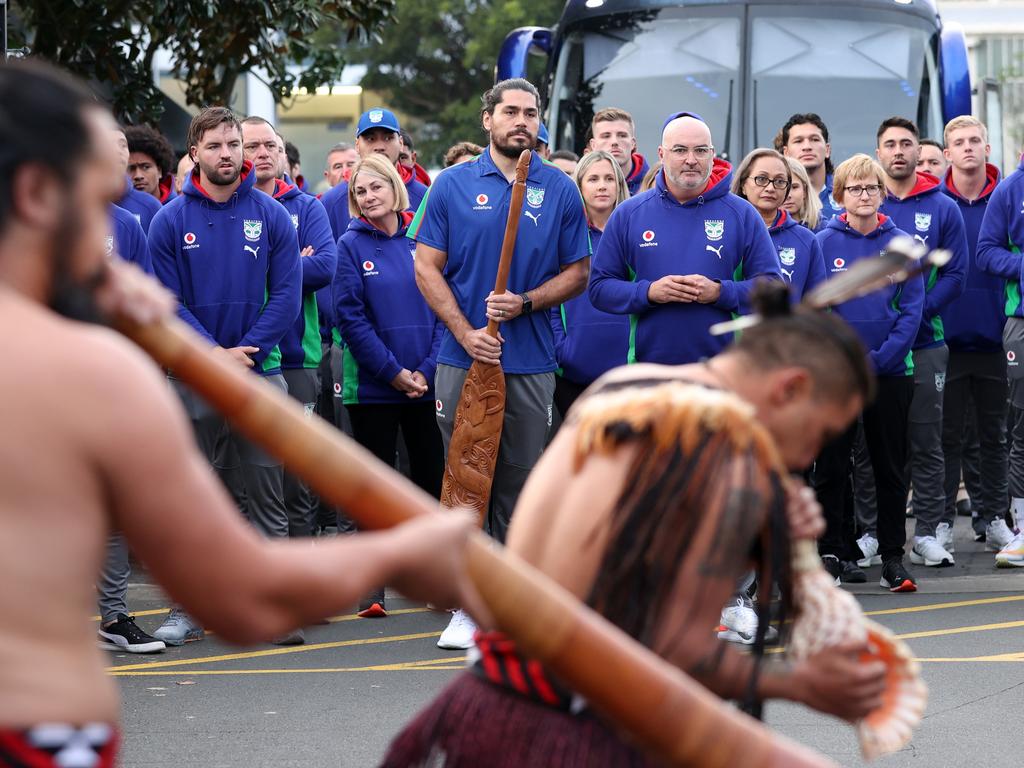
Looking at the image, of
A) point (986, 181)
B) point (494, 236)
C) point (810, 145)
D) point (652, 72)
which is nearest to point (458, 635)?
point (494, 236)

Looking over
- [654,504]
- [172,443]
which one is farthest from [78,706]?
[654,504]

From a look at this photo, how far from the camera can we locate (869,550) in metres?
10.7

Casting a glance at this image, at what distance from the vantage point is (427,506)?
2.47m

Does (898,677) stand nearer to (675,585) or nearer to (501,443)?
(675,585)

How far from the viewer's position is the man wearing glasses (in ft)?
33.1

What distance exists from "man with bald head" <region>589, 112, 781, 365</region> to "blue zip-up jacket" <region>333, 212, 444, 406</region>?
3.09 ft

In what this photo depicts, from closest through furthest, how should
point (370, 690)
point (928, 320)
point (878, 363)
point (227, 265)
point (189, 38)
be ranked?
point (370, 690) → point (227, 265) → point (878, 363) → point (928, 320) → point (189, 38)

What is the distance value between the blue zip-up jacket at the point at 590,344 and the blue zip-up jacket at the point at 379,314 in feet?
2.79

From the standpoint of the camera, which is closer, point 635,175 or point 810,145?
point 810,145

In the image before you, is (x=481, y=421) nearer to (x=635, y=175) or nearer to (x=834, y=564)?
(x=834, y=564)

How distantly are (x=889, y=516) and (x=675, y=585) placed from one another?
684cm

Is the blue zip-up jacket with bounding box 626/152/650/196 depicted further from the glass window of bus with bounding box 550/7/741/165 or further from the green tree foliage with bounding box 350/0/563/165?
the green tree foliage with bounding box 350/0/563/165

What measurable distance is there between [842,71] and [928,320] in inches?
189

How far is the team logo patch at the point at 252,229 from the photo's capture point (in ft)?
27.2
